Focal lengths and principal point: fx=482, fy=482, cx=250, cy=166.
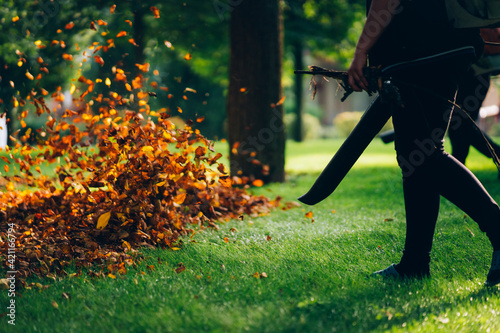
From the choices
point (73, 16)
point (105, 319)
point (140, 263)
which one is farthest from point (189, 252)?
point (73, 16)

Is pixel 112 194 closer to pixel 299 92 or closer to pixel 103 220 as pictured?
pixel 103 220

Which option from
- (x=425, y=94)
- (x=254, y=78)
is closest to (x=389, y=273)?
(x=425, y=94)

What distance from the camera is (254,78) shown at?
236 inches

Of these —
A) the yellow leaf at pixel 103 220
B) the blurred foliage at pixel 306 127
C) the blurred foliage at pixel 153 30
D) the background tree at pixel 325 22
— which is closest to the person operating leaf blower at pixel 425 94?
the blurred foliage at pixel 153 30

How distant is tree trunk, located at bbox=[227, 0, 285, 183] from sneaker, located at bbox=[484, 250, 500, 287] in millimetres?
3662

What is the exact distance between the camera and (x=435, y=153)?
232 centimetres

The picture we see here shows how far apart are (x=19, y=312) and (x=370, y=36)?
213 cm

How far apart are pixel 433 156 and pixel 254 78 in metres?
3.92

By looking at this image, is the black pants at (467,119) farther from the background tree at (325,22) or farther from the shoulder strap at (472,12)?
the background tree at (325,22)

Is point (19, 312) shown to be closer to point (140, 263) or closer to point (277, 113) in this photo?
point (140, 263)

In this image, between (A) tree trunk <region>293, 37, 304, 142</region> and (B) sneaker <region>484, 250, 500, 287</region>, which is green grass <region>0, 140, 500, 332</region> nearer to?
(B) sneaker <region>484, 250, 500, 287</region>

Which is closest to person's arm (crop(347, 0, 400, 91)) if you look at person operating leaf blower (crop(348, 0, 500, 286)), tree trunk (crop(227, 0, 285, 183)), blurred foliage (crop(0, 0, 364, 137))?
person operating leaf blower (crop(348, 0, 500, 286))

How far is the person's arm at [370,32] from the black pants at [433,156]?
0.68 feet

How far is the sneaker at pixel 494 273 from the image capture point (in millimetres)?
2412
